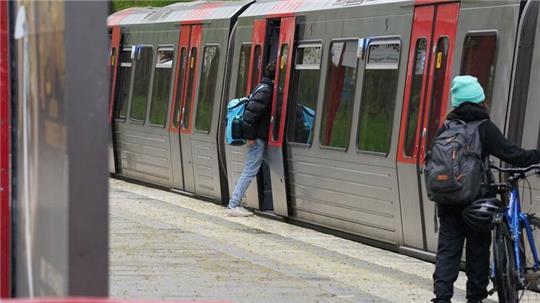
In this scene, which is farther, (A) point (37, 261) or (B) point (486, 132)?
(B) point (486, 132)

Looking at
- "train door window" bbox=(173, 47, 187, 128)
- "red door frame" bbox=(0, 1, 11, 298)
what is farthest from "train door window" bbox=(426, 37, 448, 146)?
"train door window" bbox=(173, 47, 187, 128)

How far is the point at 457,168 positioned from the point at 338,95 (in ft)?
18.5

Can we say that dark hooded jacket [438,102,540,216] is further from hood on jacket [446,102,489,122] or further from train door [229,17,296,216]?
train door [229,17,296,216]

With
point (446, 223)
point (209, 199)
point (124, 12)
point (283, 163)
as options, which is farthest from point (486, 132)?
point (124, 12)

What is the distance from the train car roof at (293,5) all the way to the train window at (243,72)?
0.43 m

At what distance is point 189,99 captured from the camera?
18.7 meters

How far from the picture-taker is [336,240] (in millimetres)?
13289

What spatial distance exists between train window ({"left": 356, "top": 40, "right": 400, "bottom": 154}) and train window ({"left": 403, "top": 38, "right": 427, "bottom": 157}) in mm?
400

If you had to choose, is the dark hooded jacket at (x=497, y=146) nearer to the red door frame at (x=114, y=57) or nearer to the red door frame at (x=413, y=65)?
the red door frame at (x=413, y=65)

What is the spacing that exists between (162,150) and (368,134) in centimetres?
747

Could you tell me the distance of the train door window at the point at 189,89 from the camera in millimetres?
18641

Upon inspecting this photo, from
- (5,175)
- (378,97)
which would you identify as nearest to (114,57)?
(378,97)

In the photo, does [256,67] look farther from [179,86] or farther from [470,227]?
[470,227]

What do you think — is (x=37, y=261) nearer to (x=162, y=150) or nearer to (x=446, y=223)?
(x=446, y=223)
